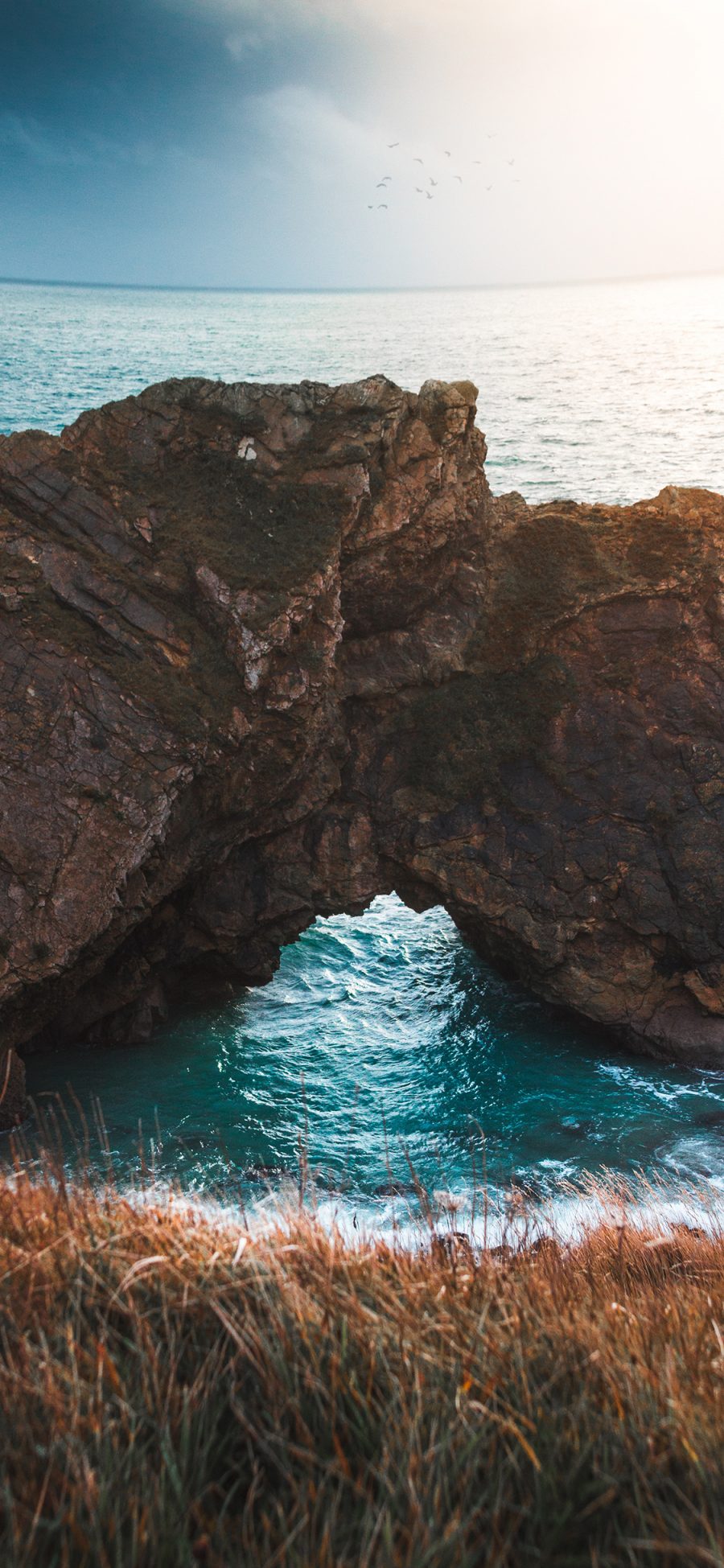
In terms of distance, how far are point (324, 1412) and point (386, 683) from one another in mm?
11829

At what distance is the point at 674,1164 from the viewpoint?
13109mm

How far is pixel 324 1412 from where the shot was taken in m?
4.18

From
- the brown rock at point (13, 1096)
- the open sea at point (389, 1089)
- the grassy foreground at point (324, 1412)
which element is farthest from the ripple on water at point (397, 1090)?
the grassy foreground at point (324, 1412)

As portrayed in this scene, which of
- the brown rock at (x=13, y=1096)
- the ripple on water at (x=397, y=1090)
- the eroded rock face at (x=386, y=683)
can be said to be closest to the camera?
the brown rock at (x=13, y=1096)

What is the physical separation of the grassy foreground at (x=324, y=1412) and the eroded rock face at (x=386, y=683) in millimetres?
8572

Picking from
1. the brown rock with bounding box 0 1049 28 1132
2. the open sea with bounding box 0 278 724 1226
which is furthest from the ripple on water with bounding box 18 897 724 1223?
the brown rock with bounding box 0 1049 28 1132

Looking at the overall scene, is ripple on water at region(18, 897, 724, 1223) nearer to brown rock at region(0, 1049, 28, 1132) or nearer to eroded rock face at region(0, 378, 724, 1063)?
eroded rock face at region(0, 378, 724, 1063)

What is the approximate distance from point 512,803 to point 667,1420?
1176 cm

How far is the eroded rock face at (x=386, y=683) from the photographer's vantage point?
13.5 m

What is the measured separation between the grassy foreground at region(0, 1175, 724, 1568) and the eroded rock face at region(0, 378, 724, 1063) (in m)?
8.57

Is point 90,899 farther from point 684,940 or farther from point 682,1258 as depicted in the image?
point 684,940

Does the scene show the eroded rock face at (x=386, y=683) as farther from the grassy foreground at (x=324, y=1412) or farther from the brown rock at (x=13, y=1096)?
the grassy foreground at (x=324, y=1412)

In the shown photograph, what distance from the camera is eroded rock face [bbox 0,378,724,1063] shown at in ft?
44.4

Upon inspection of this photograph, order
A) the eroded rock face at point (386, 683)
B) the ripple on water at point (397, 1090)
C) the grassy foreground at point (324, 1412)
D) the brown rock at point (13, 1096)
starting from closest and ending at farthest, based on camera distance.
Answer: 1. the grassy foreground at point (324, 1412)
2. the brown rock at point (13, 1096)
3. the ripple on water at point (397, 1090)
4. the eroded rock face at point (386, 683)
